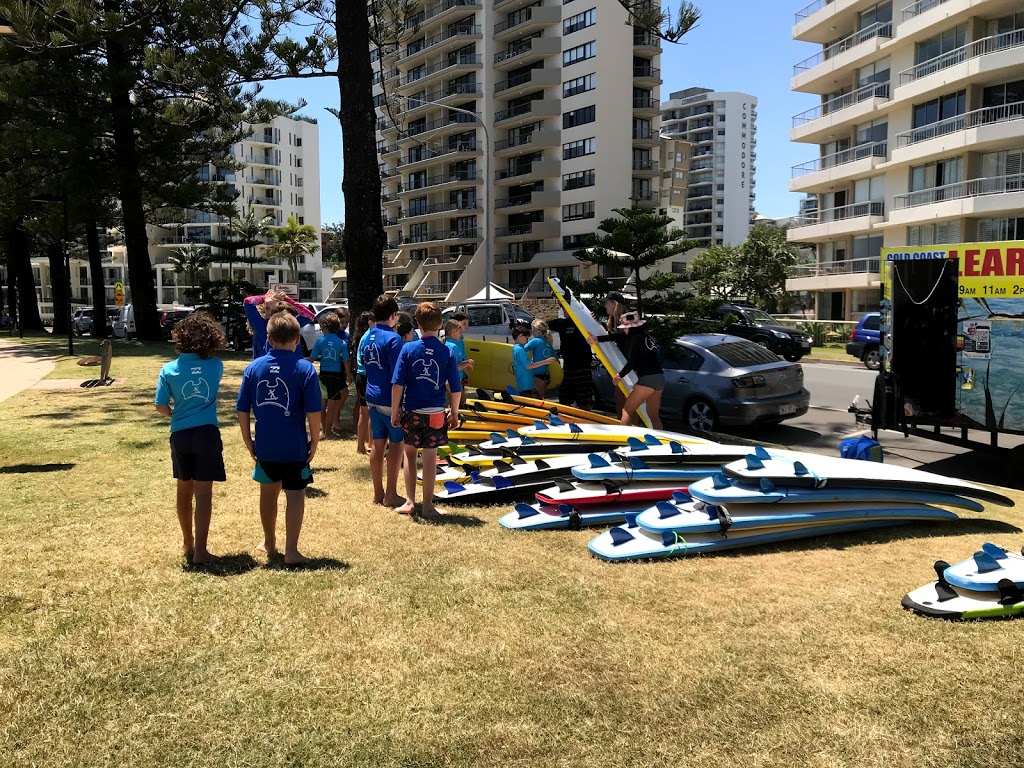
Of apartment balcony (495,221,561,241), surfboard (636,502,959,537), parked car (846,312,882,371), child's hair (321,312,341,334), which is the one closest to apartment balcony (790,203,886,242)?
apartment balcony (495,221,561,241)

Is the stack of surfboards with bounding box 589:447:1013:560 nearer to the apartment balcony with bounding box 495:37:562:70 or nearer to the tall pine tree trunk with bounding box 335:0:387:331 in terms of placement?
the tall pine tree trunk with bounding box 335:0:387:331

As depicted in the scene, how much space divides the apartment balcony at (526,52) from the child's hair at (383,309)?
5336 cm

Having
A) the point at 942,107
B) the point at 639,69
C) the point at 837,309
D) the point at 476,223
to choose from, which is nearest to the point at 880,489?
the point at 942,107

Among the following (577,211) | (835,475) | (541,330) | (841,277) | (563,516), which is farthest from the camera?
(577,211)

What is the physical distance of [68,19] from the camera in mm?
13500

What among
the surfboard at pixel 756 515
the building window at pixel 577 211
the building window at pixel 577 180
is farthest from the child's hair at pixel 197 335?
the building window at pixel 577 180

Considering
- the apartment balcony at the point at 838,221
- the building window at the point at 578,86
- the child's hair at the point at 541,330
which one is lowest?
the child's hair at the point at 541,330

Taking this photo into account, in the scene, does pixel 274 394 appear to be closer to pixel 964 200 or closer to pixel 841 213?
pixel 964 200

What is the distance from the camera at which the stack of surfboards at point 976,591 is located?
4055 millimetres

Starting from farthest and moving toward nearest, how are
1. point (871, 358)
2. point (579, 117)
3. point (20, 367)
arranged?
point (579, 117) < point (871, 358) < point (20, 367)

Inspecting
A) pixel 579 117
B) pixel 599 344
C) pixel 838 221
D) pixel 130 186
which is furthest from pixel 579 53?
pixel 599 344

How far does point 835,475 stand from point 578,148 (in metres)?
51.2

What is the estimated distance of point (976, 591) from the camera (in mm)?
4219

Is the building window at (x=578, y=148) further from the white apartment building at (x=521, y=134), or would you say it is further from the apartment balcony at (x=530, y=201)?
the apartment balcony at (x=530, y=201)
